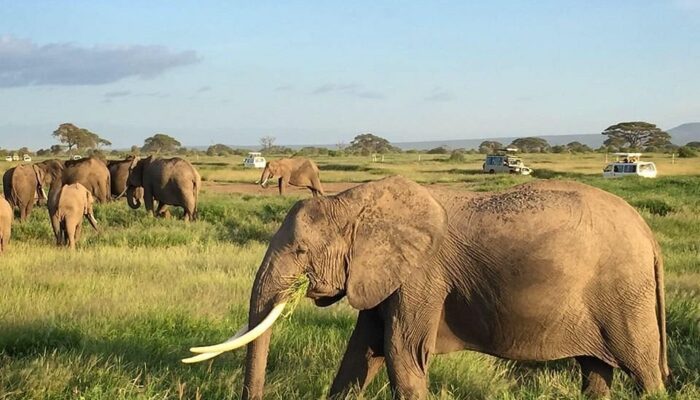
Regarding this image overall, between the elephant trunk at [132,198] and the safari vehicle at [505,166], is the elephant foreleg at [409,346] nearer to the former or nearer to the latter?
the elephant trunk at [132,198]

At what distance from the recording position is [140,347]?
6.06 meters

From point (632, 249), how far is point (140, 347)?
3.71 meters

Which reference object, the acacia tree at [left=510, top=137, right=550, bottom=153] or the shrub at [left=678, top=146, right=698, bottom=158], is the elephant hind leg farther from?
the acacia tree at [left=510, top=137, right=550, bottom=153]

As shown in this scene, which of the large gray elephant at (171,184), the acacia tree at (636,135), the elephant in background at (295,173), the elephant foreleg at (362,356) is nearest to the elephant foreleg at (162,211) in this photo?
the large gray elephant at (171,184)

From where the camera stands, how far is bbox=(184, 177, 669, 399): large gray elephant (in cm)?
469

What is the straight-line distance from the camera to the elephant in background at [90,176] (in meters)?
22.5

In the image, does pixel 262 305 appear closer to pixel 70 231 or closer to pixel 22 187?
pixel 70 231

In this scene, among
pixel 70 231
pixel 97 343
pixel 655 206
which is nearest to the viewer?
pixel 97 343

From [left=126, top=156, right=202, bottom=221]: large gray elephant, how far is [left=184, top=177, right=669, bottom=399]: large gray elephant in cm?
1413

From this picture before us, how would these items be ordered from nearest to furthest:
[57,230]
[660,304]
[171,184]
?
[660,304] → [57,230] → [171,184]

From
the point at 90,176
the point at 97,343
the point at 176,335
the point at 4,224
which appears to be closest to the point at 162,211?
the point at 90,176

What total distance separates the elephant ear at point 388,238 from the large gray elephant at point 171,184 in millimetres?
14139

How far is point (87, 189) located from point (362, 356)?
15.1 m

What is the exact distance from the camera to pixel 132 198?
21953 millimetres
